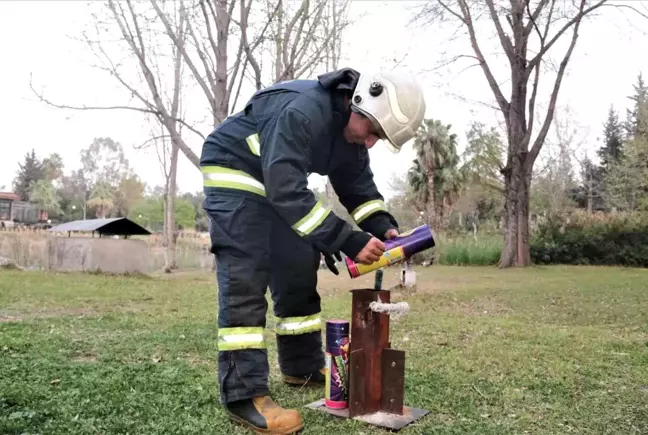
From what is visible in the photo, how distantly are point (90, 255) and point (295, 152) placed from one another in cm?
1350

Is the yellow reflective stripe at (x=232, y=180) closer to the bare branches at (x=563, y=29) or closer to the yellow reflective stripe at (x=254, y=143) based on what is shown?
the yellow reflective stripe at (x=254, y=143)

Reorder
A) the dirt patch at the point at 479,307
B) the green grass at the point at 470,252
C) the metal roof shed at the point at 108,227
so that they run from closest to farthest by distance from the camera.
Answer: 1. the dirt patch at the point at 479,307
2. the metal roof shed at the point at 108,227
3. the green grass at the point at 470,252

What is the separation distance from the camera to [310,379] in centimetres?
351

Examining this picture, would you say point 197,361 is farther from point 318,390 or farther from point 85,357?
point 318,390

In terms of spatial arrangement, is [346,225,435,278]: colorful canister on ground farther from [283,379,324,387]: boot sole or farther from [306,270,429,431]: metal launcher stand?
[283,379,324,387]: boot sole

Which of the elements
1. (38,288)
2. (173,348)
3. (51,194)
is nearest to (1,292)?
(38,288)

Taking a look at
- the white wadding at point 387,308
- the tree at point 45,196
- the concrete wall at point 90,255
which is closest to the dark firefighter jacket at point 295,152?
the white wadding at point 387,308

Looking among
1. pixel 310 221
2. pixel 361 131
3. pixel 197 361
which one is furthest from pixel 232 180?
pixel 197 361

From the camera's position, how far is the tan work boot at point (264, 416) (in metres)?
2.65

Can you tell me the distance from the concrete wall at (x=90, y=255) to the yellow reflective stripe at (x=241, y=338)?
1285 centimetres

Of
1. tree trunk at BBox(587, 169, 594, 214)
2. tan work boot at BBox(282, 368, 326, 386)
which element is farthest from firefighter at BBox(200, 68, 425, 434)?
tree trunk at BBox(587, 169, 594, 214)

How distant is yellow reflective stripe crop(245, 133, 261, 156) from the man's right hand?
27.7 inches

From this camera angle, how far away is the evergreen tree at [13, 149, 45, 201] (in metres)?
61.3

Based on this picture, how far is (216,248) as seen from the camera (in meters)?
2.84
